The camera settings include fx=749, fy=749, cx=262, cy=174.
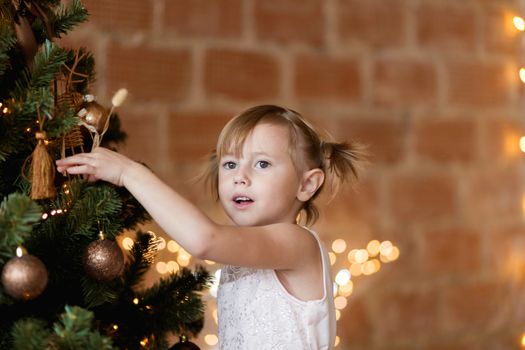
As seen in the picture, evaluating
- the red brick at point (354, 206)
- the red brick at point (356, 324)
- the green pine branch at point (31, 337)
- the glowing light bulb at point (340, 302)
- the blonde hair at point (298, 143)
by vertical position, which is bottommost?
the red brick at point (356, 324)

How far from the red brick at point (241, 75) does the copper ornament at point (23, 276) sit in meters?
1.12

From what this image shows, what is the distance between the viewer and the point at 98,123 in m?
0.93

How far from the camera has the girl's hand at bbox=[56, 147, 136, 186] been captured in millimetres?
895

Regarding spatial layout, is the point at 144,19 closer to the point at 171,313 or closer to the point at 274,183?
the point at 274,183

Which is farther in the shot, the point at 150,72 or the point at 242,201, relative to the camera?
the point at 150,72

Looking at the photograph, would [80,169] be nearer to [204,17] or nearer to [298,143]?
[298,143]

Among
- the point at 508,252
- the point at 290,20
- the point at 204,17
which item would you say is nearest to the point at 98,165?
the point at 204,17

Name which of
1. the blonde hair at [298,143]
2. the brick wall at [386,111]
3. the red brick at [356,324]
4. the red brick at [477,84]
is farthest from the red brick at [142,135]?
the red brick at [477,84]

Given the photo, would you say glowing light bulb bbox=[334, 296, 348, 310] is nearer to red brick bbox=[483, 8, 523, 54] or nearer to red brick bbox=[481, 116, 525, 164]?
red brick bbox=[481, 116, 525, 164]

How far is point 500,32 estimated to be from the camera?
2.34 meters

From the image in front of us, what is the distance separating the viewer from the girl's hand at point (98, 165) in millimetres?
895

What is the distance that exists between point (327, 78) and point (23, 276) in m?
1.40

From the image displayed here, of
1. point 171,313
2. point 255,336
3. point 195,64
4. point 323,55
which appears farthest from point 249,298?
point 323,55

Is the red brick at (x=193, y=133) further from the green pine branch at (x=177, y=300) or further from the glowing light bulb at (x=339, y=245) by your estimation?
the green pine branch at (x=177, y=300)
